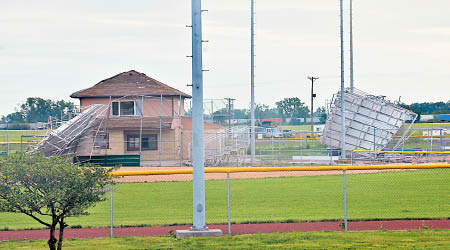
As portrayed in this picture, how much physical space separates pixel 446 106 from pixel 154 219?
108346 millimetres

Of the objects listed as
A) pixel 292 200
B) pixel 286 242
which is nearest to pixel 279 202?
pixel 292 200

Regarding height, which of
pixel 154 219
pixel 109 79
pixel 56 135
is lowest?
pixel 154 219

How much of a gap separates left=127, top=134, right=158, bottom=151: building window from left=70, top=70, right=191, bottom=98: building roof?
3479 mm

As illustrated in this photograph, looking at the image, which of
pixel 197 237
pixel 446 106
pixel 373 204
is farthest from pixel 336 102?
pixel 446 106

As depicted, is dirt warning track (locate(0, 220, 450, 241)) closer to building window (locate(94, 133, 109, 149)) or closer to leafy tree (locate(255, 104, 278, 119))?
building window (locate(94, 133, 109, 149))

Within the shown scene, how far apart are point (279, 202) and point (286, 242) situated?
734 centimetres

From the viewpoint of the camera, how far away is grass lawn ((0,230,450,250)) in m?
10.7

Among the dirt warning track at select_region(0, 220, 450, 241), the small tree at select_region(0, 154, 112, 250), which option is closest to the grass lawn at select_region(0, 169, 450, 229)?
the dirt warning track at select_region(0, 220, 450, 241)

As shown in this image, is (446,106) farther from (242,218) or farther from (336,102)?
(242,218)

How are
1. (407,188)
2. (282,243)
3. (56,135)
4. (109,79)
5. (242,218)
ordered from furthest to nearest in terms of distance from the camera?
(109,79) < (56,135) < (407,188) < (242,218) < (282,243)

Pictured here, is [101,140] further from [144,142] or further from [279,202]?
[279,202]

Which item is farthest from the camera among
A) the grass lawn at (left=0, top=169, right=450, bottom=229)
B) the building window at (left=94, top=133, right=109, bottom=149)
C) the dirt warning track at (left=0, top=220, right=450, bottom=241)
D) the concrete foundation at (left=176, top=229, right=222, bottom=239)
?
the building window at (left=94, top=133, right=109, bottom=149)

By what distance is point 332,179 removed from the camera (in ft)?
87.2

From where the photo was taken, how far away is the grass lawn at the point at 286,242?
1070 cm
